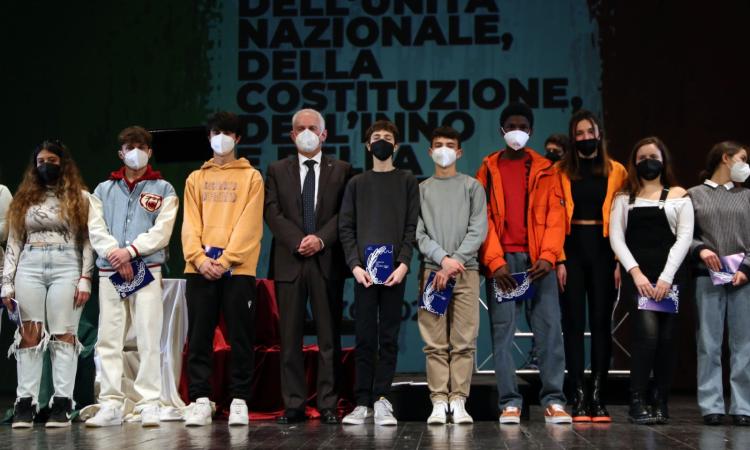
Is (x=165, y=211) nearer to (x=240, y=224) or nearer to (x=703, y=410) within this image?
(x=240, y=224)

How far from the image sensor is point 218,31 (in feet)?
25.0

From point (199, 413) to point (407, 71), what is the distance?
388 centimetres

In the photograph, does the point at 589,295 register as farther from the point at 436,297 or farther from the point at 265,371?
the point at 265,371

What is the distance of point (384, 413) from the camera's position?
14.5ft

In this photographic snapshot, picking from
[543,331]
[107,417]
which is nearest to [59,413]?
[107,417]

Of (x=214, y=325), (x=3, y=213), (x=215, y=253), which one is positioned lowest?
(x=214, y=325)

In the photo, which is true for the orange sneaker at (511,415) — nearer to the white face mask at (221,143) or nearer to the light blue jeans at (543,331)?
the light blue jeans at (543,331)

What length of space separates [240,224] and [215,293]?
38 cm

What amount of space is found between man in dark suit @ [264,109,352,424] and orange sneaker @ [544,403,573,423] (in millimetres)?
1095

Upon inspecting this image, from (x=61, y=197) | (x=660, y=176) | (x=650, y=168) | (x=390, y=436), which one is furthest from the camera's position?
(x=61, y=197)

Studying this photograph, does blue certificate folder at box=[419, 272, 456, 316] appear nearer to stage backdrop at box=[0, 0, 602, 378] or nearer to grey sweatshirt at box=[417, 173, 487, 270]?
grey sweatshirt at box=[417, 173, 487, 270]

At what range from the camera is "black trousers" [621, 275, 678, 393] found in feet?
14.9

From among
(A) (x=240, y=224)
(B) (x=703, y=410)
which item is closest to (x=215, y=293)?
(A) (x=240, y=224)

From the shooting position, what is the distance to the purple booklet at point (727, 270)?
181 inches
